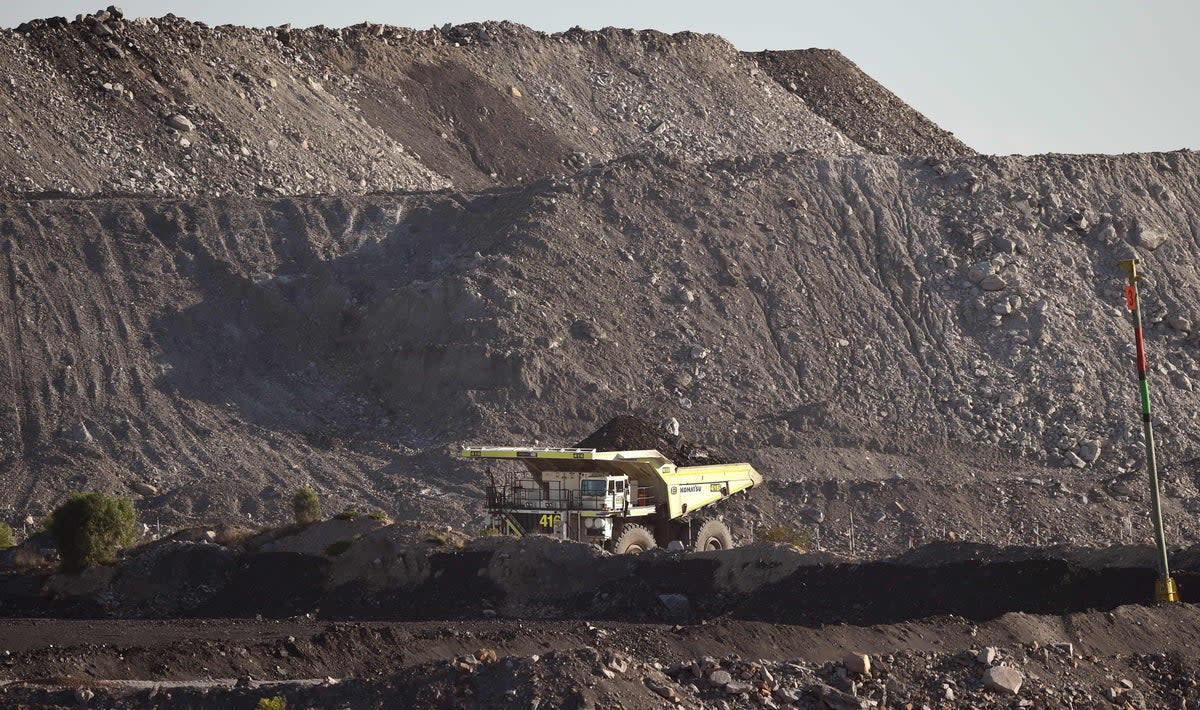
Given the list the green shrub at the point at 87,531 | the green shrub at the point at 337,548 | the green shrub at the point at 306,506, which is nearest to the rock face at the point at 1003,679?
the green shrub at the point at 337,548

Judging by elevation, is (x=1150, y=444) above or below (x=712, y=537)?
above

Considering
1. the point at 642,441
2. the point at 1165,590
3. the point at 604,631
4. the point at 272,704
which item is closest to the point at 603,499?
the point at 642,441

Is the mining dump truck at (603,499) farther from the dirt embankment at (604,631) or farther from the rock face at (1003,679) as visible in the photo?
the rock face at (1003,679)

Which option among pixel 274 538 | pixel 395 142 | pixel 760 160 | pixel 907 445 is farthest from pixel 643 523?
pixel 395 142

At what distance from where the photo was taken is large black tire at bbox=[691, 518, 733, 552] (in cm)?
2962

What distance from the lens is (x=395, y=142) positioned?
64875 millimetres

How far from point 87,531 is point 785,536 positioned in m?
14.3

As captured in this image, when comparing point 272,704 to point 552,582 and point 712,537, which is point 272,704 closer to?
point 552,582

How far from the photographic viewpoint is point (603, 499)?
91.9ft

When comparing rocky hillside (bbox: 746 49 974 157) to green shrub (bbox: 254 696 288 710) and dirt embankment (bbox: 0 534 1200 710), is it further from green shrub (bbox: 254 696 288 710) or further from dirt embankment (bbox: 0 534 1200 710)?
green shrub (bbox: 254 696 288 710)

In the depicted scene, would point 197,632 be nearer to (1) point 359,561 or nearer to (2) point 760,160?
(1) point 359,561

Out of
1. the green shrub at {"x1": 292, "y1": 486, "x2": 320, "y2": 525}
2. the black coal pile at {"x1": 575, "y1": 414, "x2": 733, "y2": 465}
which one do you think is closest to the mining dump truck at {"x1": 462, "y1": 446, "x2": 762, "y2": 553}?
the black coal pile at {"x1": 575, "y1": 414, "x2": 733, "y2": 465}

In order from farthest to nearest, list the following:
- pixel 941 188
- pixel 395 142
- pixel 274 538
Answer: pixel 395 142 → pixel 941 188 → pixel 274 538

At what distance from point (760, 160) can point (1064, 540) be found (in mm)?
21301
